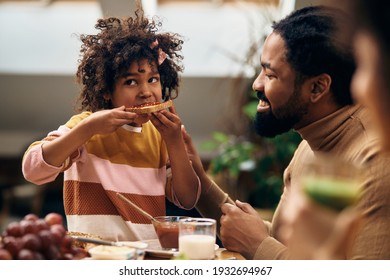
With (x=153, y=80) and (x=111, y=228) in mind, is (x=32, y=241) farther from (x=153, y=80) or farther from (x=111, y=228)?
(x=153, y=80)

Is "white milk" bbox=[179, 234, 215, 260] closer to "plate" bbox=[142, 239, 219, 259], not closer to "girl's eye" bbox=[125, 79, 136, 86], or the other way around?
"plate" bbox=[142, 239, 219, 259]

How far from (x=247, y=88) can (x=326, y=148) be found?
230 centimetres

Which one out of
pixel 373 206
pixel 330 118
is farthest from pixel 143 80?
pixel 373 206

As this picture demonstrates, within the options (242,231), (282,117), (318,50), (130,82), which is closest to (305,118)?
(282,117)

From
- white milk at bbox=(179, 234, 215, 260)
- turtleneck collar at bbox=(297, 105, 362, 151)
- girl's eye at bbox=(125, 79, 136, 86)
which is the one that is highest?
girl's eye at bbox=(125, 79, 136, 86)

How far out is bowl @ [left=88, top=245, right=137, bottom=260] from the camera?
143cm

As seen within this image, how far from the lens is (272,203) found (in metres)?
4.02

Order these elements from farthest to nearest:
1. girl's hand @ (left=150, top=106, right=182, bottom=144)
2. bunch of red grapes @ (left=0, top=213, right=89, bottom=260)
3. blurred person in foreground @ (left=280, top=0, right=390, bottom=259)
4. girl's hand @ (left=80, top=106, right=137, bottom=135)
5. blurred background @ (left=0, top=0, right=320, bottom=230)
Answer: blurred background @ (left=0, top=0, right=320, bottom=230)
girl's hand @ (left=150, top=106, right=182, bottom=144)
girl's hand @ (left=80, top=106, right=137, bottom=135)
bunch of red grapes @ (left=0, top=213, right=89, bottom=260)
blurred person in foreground @ (left=280, top=0, right=390, bottom=259)

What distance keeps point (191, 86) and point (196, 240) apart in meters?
2.81

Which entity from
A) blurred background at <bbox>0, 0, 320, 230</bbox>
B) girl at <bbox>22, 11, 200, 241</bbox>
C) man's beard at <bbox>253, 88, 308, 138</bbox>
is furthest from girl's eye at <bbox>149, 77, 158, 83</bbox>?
blurred background at <bbox>0, 0, 320, 230</bbox>

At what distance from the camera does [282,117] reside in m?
2.02

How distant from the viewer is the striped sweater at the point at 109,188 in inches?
72.0

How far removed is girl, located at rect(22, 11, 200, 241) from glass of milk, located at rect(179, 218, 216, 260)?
32cm

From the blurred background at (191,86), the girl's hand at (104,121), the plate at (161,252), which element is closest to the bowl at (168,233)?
the plate at (161,252)
